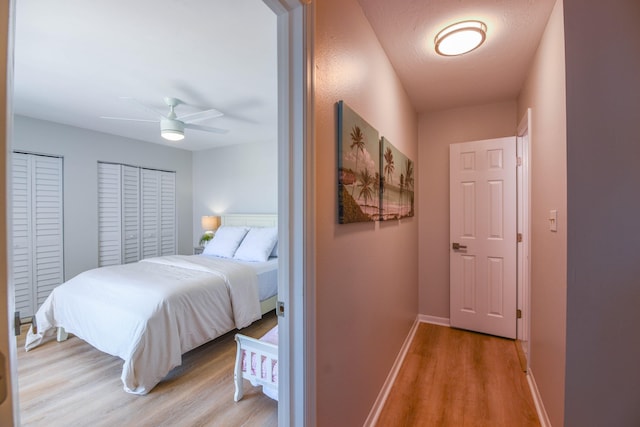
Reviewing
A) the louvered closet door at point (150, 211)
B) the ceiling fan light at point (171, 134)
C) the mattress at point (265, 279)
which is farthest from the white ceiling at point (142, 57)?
the mattress at point (265, 279)

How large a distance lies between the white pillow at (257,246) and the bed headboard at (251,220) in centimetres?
51

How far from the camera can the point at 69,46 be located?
6.21ft

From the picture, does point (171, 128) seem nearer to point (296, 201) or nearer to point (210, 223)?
point (210, 223)

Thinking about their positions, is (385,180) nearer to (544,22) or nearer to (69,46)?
(544,22)

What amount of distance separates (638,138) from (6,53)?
1990mm

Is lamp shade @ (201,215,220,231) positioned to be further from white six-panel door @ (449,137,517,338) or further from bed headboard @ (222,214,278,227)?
white six-panel door @ (449,137,517,338)

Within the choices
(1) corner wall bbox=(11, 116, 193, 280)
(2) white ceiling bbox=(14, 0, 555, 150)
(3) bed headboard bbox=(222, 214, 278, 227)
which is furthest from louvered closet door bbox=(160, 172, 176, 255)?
(2) white ceiling bbox=(14, 0, 555, 150)

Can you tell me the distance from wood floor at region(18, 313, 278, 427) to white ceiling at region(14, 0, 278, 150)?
239 cm

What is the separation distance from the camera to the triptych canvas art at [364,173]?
50.7 inches

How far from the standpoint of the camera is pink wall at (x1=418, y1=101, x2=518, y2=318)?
302cm

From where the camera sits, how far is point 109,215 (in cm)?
404

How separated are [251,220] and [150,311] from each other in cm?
248

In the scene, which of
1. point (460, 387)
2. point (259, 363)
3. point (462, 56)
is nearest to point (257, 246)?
point (259, 363)

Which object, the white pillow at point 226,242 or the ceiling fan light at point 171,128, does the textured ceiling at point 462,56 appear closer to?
the ceiling fan light at point 171,128
